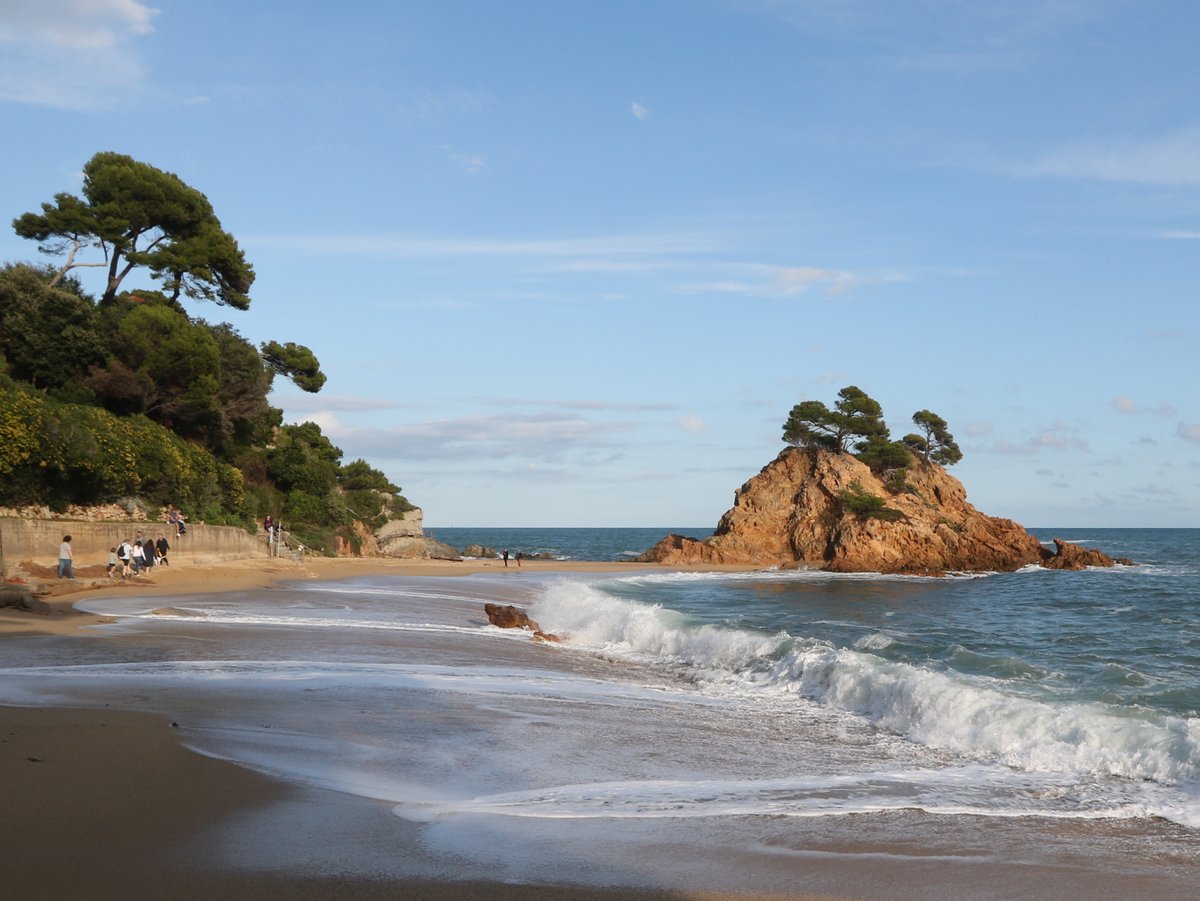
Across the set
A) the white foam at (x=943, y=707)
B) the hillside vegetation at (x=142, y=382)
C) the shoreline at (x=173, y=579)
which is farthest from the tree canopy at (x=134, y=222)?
the white foam at (x=943, y=707)

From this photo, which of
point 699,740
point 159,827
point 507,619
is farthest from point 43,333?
point 159,827

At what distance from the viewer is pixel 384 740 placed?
317 inches

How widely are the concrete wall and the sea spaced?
188 inches

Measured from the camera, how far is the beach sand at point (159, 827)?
14.6 feet

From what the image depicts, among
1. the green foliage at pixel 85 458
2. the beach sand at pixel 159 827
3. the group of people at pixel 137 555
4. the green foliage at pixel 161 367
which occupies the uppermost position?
the green foliage at pixel 161 367

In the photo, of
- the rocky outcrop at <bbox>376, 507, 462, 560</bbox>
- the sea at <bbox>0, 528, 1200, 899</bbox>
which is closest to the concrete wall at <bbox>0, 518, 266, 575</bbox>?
the sea at <bbox>0, 528, 1200, 899</bbox>

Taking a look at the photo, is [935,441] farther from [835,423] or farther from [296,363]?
[296,363]

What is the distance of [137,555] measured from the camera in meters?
25.0

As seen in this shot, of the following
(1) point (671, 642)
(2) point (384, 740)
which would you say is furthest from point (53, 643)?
(1) point (671, 642)

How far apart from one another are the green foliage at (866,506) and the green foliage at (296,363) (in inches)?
1231

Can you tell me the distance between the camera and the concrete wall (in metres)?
21.9

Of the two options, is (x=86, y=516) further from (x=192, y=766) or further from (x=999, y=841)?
(x=999, y=841)

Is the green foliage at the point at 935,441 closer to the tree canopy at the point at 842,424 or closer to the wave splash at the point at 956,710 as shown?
the tree canopy at the point at 842,424

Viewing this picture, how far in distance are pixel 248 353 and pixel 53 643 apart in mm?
31296
